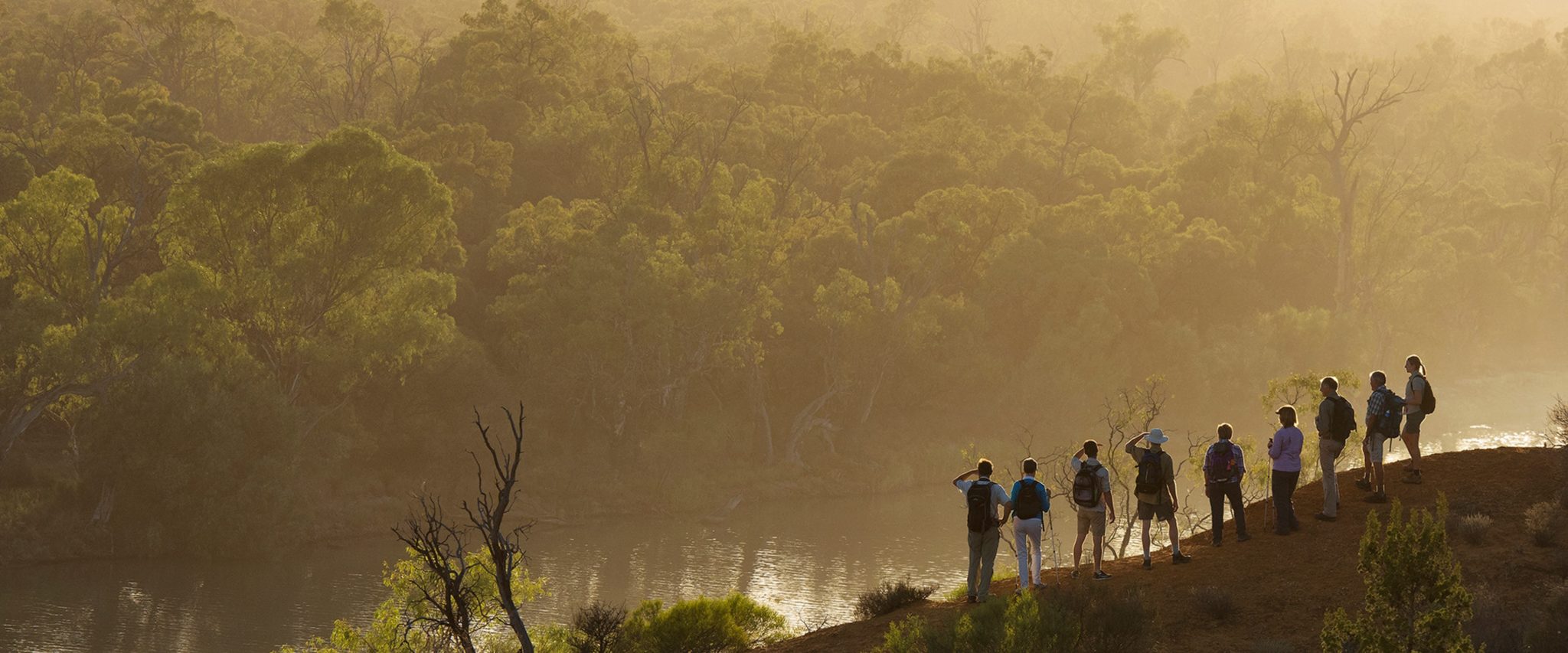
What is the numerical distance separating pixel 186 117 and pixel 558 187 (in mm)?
17933

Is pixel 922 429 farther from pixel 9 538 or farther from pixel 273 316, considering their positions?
pixel 9 538

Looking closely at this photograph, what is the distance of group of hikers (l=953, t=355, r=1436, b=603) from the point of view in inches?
701

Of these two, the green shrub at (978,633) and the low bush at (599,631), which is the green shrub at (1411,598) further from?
the low bush at (599,631)

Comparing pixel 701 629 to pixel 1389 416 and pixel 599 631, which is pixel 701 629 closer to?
pixel 599 631

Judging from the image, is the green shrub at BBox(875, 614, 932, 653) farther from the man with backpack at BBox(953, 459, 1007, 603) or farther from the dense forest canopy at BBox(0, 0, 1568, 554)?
the dense forest canopy at BBox(0, 0, 1568, 554)

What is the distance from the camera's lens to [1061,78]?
9588 centimetres

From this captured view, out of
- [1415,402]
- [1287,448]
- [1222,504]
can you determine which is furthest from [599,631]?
[1415,402]

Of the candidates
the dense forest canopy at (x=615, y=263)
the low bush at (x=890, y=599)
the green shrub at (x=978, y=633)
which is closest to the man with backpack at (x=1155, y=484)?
the green shrub at (x=978, y=633)

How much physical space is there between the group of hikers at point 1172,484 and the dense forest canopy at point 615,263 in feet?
117

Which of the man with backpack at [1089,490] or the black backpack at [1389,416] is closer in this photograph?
the man with backpack at [1089,490]

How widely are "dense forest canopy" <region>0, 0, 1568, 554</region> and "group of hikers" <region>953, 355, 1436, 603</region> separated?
3561 centimetres

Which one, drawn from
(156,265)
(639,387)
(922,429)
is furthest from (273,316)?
(922,429)

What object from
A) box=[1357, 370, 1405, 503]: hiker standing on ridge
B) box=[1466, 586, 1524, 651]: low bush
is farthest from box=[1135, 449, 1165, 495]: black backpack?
box=[1466, 586, 1524, 651]: low bush

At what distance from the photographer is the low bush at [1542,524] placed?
1827 centimetres
